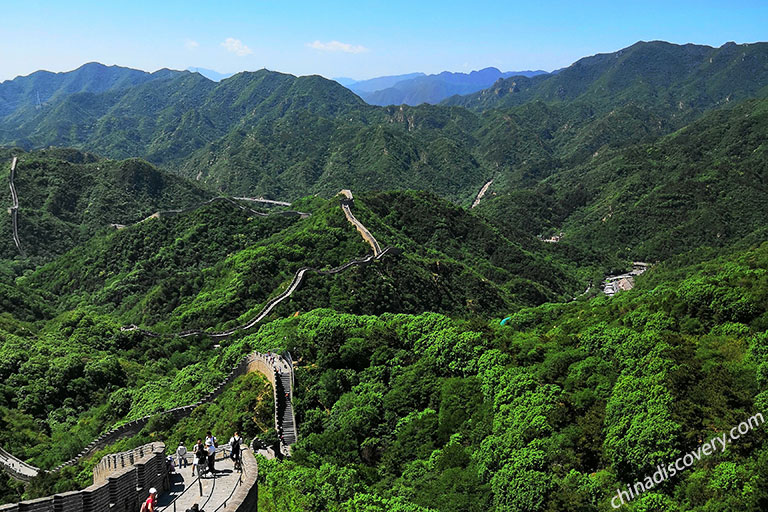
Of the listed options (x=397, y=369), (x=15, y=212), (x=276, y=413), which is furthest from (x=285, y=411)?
(x=15, y=212)

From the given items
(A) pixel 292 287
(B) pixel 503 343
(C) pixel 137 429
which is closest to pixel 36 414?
(C) pixel 137 429

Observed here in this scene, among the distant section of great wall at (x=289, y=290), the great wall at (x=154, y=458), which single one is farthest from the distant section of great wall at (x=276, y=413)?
the distant section of great wall at (x=289, y=290)

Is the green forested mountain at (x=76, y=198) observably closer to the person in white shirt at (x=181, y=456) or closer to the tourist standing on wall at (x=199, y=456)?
the person in white shirt at (x=181, y=456)

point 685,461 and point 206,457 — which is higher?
point 206,457

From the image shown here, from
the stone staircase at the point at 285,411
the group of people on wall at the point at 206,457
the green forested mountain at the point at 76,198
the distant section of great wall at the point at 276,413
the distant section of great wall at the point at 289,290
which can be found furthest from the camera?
the green forested mountain at the point at 76,198

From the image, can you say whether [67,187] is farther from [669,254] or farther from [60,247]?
[669,254]

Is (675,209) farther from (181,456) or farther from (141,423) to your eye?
(181,456)
